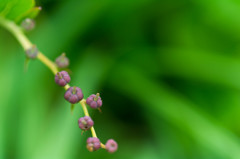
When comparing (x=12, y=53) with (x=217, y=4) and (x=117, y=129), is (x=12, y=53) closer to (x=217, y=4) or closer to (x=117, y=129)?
(x=117, y=129)

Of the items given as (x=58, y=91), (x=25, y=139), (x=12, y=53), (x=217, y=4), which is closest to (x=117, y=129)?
(x=58, y=91)

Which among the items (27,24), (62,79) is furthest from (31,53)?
(62,79)

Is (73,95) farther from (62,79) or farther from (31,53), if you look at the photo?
(31,53)

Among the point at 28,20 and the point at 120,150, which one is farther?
the point at 120,150

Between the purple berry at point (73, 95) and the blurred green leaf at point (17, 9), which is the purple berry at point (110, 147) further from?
the blurred green leaf at point (17, 9)

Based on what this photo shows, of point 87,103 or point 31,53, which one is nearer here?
point 87,103

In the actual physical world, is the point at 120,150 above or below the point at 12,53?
below

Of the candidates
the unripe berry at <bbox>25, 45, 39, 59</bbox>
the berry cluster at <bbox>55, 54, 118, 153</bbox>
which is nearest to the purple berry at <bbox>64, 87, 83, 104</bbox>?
the berry cluster at <bbox>55, 54, 118, 153</bbox>

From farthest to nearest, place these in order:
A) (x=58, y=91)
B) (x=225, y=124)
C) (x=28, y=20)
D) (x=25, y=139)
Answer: (x=58, y=91) → (x=225, y=124) → (x=25, y=139) → (x=28, y=20)

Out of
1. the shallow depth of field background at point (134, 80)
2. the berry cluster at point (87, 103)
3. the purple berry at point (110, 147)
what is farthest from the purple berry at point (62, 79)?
the shallow depth of field background at point (134, 80)
